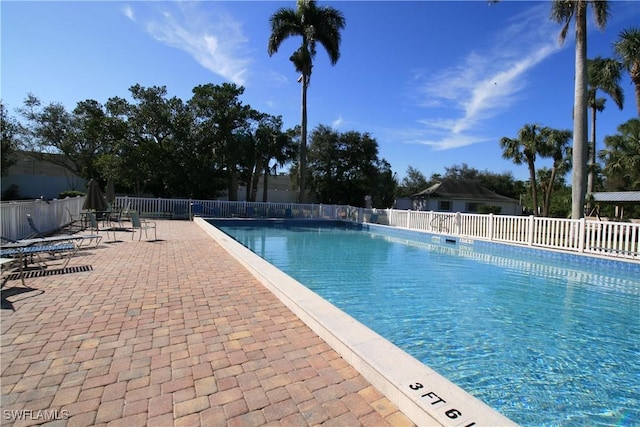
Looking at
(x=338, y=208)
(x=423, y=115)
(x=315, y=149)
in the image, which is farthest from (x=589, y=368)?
(x=315, y=149)

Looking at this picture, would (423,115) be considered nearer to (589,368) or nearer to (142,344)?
(589,368)

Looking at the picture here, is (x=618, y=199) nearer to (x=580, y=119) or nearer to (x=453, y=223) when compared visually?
(x=580, y=119)

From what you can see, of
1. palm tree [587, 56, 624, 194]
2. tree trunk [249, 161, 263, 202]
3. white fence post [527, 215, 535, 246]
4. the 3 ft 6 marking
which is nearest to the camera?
the 3 ft 6 marking

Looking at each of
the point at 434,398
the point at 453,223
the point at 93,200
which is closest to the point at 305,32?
the point at 453,223

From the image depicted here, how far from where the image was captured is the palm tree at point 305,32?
1952cm

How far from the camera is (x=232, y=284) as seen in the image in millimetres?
4664

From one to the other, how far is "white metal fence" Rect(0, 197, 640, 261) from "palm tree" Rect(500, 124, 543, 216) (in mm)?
12385

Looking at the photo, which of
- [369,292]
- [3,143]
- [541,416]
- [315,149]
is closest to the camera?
[541,416]

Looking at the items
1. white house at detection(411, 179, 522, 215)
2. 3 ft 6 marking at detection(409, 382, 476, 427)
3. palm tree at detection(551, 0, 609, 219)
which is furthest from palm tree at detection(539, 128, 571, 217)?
3 ft 6 marking at detection(409, 382, 476, 427)

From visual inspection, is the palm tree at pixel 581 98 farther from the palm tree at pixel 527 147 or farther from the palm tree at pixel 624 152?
the palm tree at pixel 624 152

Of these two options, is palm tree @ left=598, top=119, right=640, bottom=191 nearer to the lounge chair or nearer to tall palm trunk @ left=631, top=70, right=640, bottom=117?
tall palm trunk @ left=631, top=70, right=640, bottom=117

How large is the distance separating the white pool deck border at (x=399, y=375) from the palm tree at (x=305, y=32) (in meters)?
17.6

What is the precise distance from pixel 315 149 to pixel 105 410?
2646 cm

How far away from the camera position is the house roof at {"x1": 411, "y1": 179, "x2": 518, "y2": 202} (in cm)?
3112
